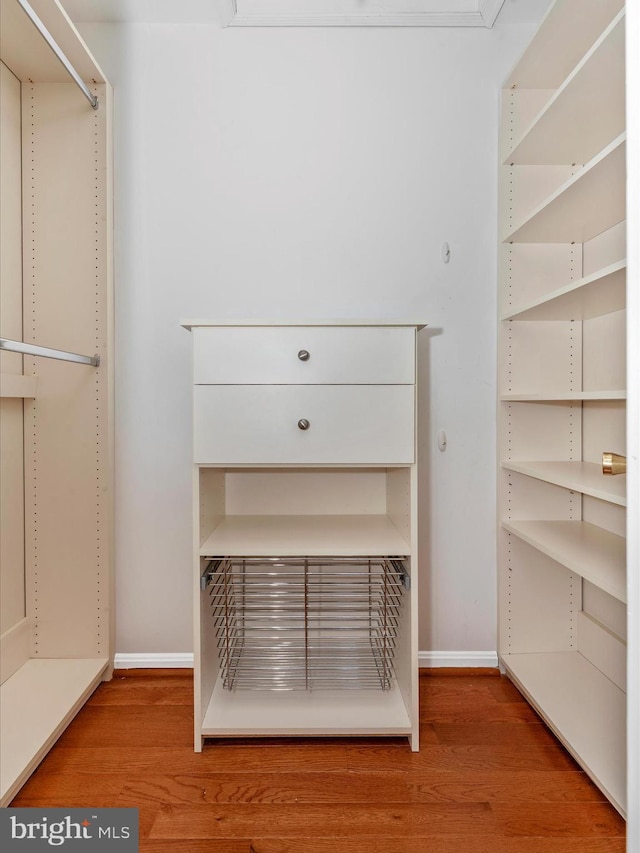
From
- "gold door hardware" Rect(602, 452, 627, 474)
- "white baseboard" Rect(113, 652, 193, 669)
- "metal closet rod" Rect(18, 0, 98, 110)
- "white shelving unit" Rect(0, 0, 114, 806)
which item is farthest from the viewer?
"white baseboard" Rect(113, 652, 193, 669)

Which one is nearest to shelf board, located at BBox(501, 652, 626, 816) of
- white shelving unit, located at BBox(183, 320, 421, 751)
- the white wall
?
the white wall

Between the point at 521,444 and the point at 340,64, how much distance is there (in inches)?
55.3

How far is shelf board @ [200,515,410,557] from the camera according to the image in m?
1.28

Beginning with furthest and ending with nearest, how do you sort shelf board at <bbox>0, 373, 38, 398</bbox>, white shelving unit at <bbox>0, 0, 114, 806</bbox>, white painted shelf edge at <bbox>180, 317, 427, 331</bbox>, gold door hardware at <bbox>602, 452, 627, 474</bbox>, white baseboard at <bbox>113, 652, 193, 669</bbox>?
1. white baseboard at <bbox>113, 652, 193, 669</bbox>
2. white shelving unit at <bbox>0, 0, 114, 806</bbox>
3. shelf board at <bbox>0, 373, 38, 398</bbox>
4. white painted shelf edge at <bbox>180, 317, 427, 331</bbox>
5. gold door hardware at <bbox>602, 452, 627, 474</bbox>

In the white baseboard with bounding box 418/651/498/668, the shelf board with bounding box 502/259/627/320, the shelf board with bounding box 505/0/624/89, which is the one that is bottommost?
the white baseboard with bounding box 418/651/498/668

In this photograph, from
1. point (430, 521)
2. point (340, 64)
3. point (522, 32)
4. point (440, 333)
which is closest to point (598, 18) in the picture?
point (522, 32)

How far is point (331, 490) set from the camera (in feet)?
5.45

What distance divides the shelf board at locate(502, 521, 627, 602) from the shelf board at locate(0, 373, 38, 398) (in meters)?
1.59

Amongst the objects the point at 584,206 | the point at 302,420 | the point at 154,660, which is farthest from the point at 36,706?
the point at 584,206

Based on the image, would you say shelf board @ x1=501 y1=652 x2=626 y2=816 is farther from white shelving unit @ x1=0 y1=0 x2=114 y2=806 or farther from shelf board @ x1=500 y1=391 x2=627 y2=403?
white shelving unit @ x1=0 y1=0 x2=114 y2=806

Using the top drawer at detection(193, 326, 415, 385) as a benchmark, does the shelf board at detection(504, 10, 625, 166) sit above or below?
above

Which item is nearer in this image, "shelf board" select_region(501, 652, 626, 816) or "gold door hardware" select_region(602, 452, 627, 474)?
"gold door hardware" select_region(602, 452, 627, 474)

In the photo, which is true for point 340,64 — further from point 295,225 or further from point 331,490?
point 331,490

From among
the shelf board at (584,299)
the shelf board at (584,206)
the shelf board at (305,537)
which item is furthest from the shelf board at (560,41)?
the shelf board at (305,537)
